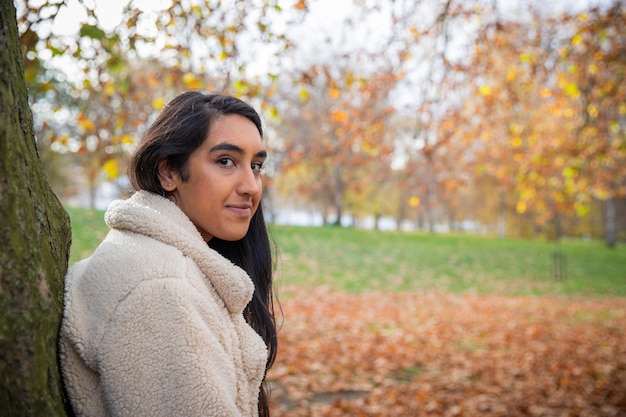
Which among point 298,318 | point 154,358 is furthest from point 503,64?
point 154,358

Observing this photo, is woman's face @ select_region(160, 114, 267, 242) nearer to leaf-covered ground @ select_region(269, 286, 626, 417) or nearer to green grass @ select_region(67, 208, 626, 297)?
leaf-covered ground @ select_region(269, 286, 626, 417)

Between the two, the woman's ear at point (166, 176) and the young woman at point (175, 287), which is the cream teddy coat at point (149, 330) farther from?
the woman's ear at point (166, 176)

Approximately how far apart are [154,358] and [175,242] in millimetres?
380

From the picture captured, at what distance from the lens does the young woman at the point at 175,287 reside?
1.28m

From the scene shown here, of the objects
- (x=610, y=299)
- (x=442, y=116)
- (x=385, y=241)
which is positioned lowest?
(x=610, y=299)

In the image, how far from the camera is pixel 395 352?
7.64 m

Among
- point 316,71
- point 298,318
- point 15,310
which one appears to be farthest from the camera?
point 298,318

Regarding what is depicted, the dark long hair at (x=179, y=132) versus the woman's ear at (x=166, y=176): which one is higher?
the dark long hair at (x=179, y=132)

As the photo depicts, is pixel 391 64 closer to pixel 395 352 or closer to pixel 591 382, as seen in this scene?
pixel 395 352

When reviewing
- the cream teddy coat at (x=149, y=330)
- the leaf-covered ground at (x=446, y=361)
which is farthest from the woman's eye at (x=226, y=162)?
the leaf-covered ground at (x=446, y=361)

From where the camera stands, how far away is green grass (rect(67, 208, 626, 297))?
15.8 meters

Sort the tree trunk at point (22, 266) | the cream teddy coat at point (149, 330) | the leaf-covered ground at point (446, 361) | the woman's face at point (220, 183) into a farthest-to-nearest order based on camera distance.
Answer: the leaf-covered ground at point (446, 361) < the woman's face at point (220, 183) < the cream teddy coat at point (149, 330) < the tree trunk at point (22, 266)

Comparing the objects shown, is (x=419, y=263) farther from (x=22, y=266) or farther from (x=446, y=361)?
(x=22, y=266)

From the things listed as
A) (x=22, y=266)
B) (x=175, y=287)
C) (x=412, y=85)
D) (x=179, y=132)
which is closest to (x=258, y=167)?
(x=179, y=132)
